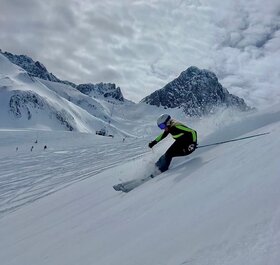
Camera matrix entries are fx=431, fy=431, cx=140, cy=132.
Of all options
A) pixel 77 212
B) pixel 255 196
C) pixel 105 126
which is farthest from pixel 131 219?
pixel 105 126

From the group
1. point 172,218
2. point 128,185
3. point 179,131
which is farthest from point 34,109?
point 172,218

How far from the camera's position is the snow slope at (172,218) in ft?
11.5

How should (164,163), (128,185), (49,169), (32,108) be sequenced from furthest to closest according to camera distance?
(32,108), (49,169), (164,163), (128,185)

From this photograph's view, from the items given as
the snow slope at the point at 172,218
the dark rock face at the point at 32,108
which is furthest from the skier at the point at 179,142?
the dark rock face at the point at 32,108

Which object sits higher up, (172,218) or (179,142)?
(179,142)

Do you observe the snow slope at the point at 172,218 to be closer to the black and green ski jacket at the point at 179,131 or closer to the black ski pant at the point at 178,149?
the black ski pant at the point at 178,149

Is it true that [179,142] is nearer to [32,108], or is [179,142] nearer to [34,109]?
[32,108]

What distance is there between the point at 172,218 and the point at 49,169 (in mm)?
13378

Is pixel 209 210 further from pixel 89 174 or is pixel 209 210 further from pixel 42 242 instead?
pixel 89 174

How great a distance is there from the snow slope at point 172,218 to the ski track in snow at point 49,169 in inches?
24.9

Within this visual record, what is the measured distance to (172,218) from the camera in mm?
5027

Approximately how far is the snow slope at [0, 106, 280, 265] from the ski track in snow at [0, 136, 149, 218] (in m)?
0.63

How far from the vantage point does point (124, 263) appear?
13.4 feet

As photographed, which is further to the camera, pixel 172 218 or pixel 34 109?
pixel 34 109
